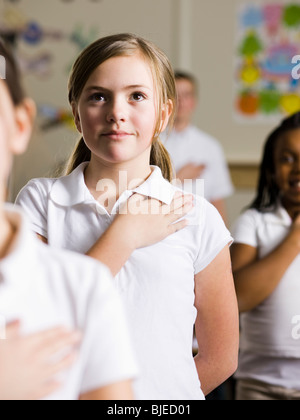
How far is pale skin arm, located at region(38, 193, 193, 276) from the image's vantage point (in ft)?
2.02

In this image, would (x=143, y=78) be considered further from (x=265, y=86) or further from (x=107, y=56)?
(x=265, y=86)

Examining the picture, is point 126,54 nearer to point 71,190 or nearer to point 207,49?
point 71,190

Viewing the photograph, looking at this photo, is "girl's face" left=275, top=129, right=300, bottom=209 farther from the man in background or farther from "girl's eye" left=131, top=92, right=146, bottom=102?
the man in background

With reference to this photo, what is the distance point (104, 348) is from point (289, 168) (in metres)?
0.70

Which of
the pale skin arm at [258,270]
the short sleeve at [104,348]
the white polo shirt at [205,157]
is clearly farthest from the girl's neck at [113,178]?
the white polo shirt at [205,157]

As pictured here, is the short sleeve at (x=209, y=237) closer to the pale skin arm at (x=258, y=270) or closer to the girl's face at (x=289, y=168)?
the pale skin arm at (x=258, y=270)

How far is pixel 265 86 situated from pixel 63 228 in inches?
96.4

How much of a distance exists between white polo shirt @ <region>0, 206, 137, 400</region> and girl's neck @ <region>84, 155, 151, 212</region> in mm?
207

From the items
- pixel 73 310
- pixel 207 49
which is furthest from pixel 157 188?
pixel 207 49

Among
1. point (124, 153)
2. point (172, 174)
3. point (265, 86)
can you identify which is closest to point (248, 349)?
point (172, 174)

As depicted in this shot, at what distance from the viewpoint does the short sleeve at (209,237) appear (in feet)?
2.26

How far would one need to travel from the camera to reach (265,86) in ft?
9.79

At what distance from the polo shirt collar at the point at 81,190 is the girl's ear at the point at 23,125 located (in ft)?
0.62

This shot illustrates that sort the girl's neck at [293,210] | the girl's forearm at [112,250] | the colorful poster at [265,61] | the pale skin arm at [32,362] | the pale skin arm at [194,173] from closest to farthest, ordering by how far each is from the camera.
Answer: the pale skin arm at [32,362], the girl's forearm at [112,250], the girl's neck at [293,210], the pale skin arm at [194,173], the colorful poster at [265,61]
